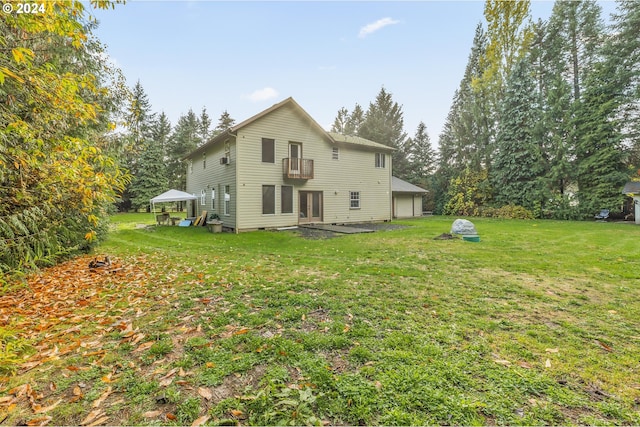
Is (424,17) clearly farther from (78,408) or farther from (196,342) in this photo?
(78,408)

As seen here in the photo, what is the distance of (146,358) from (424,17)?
467 inches

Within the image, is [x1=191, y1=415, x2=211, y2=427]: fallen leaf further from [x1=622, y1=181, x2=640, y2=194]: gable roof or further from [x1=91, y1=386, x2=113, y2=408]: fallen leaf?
[x1=622, y1=181, x2=640, y2=194]: gable roof

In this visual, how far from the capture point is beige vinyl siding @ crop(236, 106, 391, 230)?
492 inches

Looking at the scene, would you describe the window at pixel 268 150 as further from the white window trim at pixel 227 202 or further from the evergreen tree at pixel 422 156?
the evergreen tree at pixel 422 156

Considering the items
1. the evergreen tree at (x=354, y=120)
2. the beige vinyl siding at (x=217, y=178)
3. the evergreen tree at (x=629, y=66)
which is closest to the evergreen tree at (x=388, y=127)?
the evergreen tree at (x=354, y=120)

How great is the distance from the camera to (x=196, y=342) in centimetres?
267

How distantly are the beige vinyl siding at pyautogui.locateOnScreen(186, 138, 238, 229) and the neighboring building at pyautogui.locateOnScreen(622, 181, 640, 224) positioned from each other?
20.9 metres

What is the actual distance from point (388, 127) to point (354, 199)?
1977cm

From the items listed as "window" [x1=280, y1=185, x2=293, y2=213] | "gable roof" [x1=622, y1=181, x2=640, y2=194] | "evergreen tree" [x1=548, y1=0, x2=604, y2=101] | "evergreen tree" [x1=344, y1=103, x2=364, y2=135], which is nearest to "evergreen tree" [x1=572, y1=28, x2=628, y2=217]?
"gable roof" [x1=622, y1=181, x2=640, y2=194]

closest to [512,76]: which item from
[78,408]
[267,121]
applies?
[267,121]

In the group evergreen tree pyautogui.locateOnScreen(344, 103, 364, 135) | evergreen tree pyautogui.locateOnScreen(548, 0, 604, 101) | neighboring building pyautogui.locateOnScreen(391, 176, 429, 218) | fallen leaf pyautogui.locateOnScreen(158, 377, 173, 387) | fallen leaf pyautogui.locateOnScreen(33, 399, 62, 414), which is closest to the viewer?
fallen leaf pyautogui.locateOnScreen(33, 399, 62, 414)

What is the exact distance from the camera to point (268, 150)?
1317 cm

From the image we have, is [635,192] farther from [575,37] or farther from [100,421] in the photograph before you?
[100,421]

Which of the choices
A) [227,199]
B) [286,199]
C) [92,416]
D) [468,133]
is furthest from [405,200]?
[92,416]
